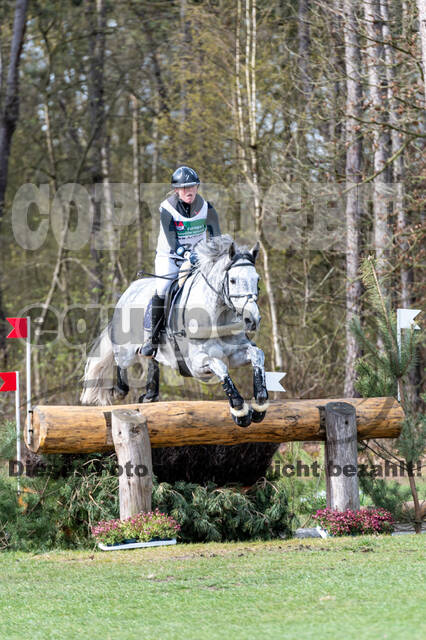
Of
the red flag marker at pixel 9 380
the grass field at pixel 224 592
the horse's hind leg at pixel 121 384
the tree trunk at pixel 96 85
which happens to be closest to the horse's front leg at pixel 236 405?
the grass field at pixel 224 592

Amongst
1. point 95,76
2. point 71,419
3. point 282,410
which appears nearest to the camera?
point 71,419

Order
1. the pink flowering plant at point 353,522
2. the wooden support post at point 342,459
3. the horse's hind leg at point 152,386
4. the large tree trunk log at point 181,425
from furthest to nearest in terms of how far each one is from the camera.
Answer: the horse's hind leg at point 152,386
the wooden support post at point 342,459
the pink flowering plant at point 353,522
the large tree trunk log at point 181,425

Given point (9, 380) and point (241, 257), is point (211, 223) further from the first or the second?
point (9, 380)

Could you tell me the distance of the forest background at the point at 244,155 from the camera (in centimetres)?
1348

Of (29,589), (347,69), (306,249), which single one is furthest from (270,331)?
(29,589)

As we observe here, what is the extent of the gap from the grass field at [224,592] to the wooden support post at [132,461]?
424 mm

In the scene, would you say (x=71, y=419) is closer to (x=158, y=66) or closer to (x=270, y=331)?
(x=270, y=331)

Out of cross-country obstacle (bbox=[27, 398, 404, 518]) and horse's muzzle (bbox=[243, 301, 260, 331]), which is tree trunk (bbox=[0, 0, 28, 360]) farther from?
horse's muzzle (bbox=[243, 301, 260, 331])

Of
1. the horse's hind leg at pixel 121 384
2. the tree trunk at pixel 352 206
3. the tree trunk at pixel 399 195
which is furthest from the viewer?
the tree trunk at pixel 352 206

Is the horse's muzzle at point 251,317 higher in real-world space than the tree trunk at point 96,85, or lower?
lower

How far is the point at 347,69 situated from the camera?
14664mm

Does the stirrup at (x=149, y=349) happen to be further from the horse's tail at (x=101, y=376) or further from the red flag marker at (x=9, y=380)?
the red flag marker at (x=9, y=380)

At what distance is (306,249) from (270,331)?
1832 millimetres

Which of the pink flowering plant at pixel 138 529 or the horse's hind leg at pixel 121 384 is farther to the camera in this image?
the horse's hind leg at pixel 121 384
